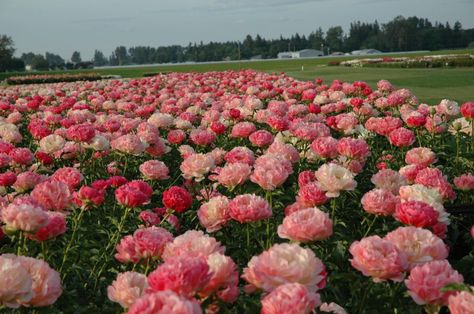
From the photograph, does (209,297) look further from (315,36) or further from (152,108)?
(315,36)

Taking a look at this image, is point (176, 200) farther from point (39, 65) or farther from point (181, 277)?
point (39, 65)

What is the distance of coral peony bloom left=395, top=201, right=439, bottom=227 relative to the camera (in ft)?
6.66

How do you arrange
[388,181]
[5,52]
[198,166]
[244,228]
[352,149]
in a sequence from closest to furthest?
[244,228] → [388,181] → [352,149] → [198,166] → [5,52]

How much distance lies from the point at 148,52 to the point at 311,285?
172m

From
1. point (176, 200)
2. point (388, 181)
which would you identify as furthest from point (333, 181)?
point (176, 200)

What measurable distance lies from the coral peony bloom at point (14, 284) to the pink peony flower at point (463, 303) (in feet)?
3.65

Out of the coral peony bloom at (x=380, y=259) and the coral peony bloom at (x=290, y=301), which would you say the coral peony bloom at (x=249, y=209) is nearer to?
the coral peony bloom at (x=380, y=259)

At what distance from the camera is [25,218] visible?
2016mm

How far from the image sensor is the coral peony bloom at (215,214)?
94.0 inches

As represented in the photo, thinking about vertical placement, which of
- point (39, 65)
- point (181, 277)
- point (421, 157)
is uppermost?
point (181, 277)

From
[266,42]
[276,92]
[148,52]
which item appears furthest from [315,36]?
[276,92]

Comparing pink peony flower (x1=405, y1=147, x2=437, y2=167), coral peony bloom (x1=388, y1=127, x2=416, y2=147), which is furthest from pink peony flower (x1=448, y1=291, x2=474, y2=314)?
coral peony bloom (x1=388, y1=127, x2=416, y2=147)

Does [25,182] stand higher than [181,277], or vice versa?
[181,277]

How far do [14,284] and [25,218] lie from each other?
1.61ft
